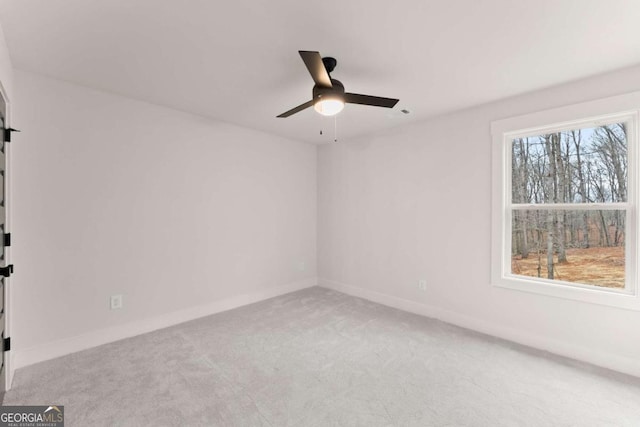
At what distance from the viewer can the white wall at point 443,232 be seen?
8.11 ft

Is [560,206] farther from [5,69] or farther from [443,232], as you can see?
[5,69]

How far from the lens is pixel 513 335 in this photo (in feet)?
9.30

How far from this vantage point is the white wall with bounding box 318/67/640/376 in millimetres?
2473

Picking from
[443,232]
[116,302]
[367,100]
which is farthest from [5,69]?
[443,232]

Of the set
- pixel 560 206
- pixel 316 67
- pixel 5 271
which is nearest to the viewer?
pixel 316 67

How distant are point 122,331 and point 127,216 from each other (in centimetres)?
115

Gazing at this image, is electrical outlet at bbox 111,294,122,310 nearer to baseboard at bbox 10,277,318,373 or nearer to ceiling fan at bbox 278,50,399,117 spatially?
baseboard at bbox 10,277,318,373

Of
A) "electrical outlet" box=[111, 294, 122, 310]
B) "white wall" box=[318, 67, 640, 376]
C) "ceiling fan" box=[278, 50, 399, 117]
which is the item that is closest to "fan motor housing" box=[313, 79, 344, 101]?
"ceiling fan" box=[278, 50, 399, 117]

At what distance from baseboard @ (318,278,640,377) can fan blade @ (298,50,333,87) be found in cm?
285

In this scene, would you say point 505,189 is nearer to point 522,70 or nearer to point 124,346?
point 522,70

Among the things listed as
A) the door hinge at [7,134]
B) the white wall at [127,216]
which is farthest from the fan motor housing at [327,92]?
the door hinge at [7,134]

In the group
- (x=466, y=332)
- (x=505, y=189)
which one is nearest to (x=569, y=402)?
(x=466, y=332)

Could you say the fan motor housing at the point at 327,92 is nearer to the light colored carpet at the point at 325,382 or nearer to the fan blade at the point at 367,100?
the fan blade at the point at 367,100

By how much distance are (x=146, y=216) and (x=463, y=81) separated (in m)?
3.39
